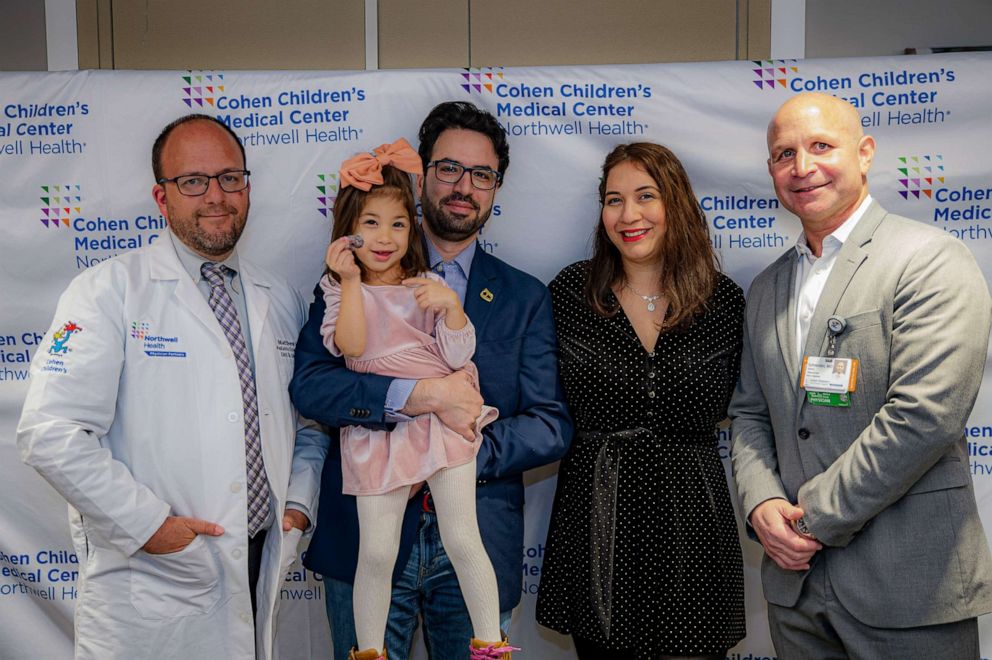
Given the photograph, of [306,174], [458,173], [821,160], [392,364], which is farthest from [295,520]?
[821,160]

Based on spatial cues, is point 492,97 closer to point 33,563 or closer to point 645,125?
point 645,125

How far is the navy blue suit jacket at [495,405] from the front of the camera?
2.61 meters

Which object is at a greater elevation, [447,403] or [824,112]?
[824,112]

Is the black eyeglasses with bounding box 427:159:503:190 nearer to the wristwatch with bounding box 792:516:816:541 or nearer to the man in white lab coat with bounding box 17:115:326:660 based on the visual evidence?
the man in white lab coat with bounding box 17:115:326:660

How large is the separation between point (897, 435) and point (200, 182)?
209 centimetres

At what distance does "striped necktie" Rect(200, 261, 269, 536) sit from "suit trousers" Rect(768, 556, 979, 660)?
1532mm

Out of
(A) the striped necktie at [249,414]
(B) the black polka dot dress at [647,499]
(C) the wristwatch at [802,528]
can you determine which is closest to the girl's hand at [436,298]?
(B) the black polka dot dress at [647,499]

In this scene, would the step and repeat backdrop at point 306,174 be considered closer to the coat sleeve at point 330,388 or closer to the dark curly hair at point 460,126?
the dark curly hair at point 460,126

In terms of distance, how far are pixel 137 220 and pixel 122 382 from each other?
1004mm

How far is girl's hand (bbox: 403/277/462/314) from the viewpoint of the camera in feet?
8.32

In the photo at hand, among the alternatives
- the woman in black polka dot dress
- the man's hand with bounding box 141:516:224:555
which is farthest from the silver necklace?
the man's hand with bounding box 141:516:224:555

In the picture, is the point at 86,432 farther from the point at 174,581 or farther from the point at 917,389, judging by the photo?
the point at 917,389

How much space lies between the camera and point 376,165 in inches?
105

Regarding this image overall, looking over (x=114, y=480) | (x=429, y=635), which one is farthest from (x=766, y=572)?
(x=114, y=480)
